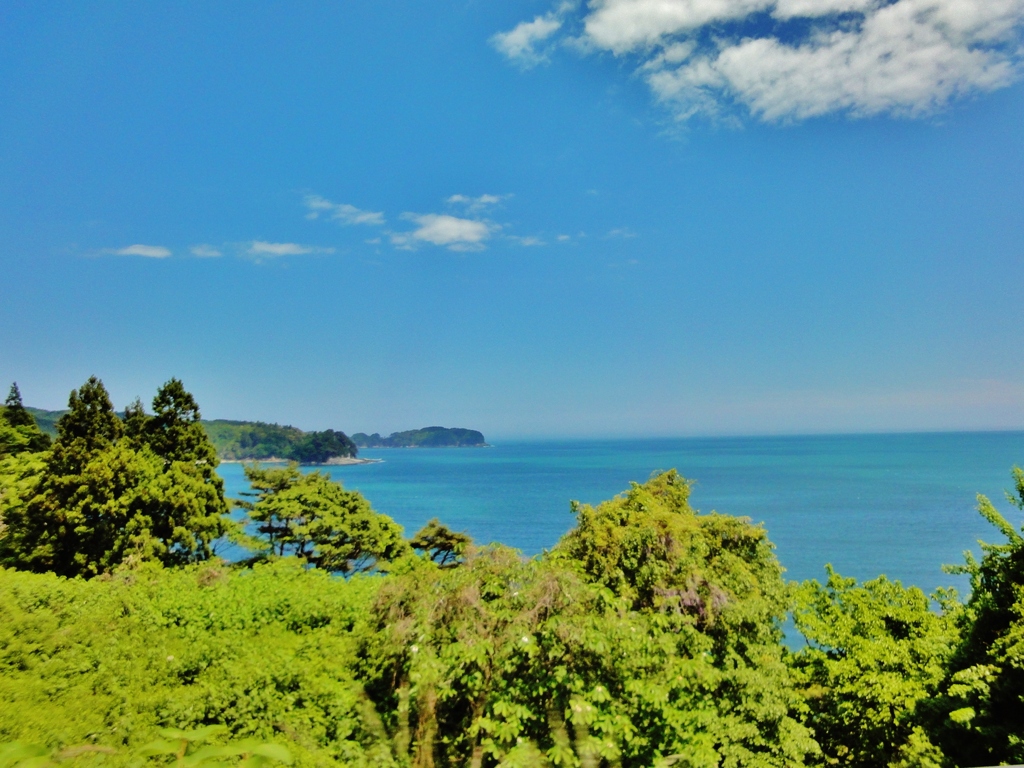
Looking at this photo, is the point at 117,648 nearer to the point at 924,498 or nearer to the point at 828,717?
the point at 828,717

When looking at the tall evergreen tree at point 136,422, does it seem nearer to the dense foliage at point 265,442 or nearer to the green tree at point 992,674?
the green tree at point 992,674

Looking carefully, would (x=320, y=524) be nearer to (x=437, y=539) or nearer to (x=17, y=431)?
(x=437, y=539)

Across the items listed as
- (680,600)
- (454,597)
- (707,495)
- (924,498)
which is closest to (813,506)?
(707,495)

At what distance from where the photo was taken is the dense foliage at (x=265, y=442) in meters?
94.4

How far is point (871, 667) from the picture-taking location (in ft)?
26.2

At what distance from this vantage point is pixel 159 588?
848 centimetres

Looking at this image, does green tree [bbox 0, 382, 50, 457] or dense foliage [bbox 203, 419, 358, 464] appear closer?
green tree [bbox 0, 382, 50, 457]

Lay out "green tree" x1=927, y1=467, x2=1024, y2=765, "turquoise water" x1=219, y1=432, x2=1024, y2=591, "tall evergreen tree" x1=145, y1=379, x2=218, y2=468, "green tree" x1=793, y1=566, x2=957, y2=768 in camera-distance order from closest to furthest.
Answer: "green tree" x1=927, y1=467, x2=1024, y2=765 → "green tree" x1=793, y1=566, x2=957, y2=768 → "tall evergreen tree" x1=145, y1=379, x2=218, y2=468 → "turquoise water" x1=219, y1=432, x2=1024, y2=591

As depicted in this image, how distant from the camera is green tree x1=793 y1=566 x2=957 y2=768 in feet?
24.1

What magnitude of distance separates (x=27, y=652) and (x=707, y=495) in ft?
176

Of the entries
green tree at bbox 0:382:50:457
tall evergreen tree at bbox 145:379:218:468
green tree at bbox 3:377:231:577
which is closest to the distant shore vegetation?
green tree at bbox 3:377:231:577

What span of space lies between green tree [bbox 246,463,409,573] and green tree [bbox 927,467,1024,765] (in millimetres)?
13436

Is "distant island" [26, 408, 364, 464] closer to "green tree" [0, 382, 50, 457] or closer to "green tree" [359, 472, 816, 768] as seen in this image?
"green tree" [0, 382, 50, 457]

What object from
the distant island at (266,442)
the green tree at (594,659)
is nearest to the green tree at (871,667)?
the green tree at (594,659)
